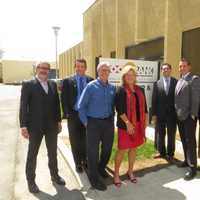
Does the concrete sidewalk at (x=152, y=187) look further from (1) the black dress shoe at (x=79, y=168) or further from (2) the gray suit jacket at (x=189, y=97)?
(2) the gray suit jacket at (x=189, y=97)

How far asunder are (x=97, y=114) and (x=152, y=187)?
1426 mm

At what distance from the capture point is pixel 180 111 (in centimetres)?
504

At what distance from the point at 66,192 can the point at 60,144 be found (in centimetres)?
310

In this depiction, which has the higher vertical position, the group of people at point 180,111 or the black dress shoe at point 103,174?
the group of people at point 180,111

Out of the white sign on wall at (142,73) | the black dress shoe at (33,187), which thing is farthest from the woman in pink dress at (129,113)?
Answer: the white sign on wall at (142,73)

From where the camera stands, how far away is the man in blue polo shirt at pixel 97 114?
178 inches

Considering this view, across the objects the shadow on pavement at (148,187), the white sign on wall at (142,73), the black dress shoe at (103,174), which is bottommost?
the shadow on pavement at (148,187)

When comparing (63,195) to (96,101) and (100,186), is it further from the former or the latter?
(96,101)

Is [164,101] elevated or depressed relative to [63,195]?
elevated

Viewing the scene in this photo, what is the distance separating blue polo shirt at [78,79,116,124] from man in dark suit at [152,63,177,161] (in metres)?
1.39

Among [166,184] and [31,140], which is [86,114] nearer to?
[31,140]

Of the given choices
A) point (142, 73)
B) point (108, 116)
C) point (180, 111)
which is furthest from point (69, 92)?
point (142, 73)

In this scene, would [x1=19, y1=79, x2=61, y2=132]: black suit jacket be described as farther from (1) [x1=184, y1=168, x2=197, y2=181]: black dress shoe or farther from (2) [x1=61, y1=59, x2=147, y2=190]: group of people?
(1) [x1=184, y1=168, x2=197, y2=181]: black dress shoe

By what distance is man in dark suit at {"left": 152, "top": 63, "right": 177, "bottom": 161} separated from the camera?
5.56m
